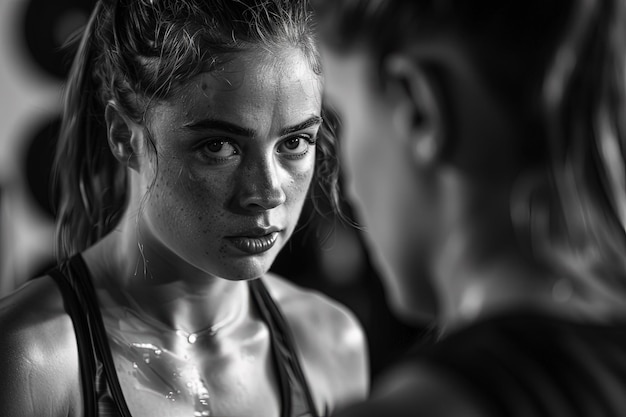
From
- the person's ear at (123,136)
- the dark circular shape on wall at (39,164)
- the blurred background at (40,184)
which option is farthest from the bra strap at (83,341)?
the dark circular shape on wall at (39,164)

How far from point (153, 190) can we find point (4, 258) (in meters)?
1.32

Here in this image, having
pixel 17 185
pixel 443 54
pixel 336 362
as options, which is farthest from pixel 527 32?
pixel 17 185

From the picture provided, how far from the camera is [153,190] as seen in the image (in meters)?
0.75

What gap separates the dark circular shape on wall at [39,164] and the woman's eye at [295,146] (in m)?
1.47

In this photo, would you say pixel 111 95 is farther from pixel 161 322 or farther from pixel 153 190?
pixel 161 322

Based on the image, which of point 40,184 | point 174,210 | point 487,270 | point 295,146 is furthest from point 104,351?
point 40,184

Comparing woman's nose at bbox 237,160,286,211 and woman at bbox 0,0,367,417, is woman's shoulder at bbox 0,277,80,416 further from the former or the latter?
woman's nose at bbox 237,160,286,211

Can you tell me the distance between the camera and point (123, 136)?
0.77 m

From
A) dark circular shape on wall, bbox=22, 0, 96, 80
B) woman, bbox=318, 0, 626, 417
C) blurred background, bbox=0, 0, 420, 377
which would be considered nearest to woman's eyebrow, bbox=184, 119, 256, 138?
woman, bbox=318, 0, 626, 417

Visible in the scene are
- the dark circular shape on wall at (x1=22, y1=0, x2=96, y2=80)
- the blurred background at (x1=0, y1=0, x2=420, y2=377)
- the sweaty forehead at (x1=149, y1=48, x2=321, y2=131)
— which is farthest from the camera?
the dark circular shape on wall at (x1=22, y1=0, x2=96, y2=80)

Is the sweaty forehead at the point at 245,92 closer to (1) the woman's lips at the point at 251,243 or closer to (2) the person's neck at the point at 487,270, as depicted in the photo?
(1) the woman's lips at the point at 251,243

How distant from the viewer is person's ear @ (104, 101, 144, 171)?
2.48ft

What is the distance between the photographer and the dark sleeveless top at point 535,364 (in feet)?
1.37

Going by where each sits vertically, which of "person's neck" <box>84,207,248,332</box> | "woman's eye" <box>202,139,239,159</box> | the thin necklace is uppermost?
"woman's eye" <box>202,139,239,159</box>
